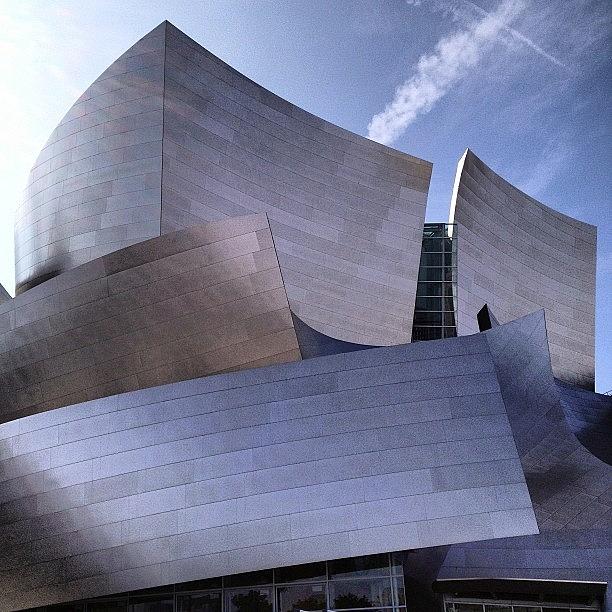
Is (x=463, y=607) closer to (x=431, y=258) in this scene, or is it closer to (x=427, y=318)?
(x=427, y=318)

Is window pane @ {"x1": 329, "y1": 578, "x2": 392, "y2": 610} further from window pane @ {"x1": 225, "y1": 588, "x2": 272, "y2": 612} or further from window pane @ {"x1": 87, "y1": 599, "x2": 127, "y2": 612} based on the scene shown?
window pane @ {"x1": 87, "y1": 599, "x2": 127, "y2": 612}

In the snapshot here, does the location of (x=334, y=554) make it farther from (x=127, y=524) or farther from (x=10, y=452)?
(x=10, y=452)

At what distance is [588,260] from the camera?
30.8 meters

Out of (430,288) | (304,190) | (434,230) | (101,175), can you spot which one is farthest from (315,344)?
(434,230)

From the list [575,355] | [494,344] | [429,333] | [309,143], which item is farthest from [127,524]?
[575,355]

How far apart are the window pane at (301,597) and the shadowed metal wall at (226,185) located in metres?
9.45

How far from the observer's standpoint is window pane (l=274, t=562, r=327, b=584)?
12766 mm

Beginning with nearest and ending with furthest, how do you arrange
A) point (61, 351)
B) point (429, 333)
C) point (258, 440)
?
point (258, 440)
point (61, 351)
point (429, 333)

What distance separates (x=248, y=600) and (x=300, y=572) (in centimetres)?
111

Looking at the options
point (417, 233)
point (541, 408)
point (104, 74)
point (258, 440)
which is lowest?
point (258, 440)

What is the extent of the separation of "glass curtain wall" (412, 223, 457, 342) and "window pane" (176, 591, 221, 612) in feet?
47.1

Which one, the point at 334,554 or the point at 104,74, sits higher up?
the point at 104,74

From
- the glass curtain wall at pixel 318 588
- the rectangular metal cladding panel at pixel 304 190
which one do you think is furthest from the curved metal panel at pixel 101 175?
the glass curtain wall at pixel 318 588

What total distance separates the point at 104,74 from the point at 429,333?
13.8 meters
